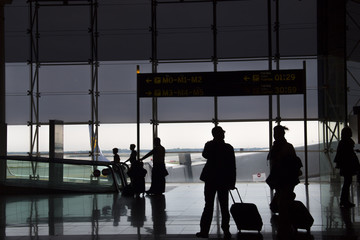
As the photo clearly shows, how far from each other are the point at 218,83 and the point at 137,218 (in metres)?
5.87

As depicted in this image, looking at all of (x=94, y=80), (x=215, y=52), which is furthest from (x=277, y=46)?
(x=94, y=80)

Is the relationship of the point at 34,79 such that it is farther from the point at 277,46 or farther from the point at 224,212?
the point at 224,212

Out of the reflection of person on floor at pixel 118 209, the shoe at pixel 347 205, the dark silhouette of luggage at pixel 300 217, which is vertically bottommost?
the reflection of person on floor at pixel 118 209

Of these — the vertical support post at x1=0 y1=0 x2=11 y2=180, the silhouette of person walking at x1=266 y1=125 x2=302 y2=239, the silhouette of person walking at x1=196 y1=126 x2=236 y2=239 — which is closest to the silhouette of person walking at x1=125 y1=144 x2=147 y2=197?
the vertical support post at x1=0 y1=0 x2=11 y2=180

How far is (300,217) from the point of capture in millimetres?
6848

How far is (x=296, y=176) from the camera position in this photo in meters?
6.51

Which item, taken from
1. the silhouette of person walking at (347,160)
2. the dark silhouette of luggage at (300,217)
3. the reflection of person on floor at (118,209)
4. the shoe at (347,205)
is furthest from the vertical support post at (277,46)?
the dark silhouette of luggage at (300,217)

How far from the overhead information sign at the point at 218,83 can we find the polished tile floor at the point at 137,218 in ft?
8.33

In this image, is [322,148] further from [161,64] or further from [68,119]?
[68,119]

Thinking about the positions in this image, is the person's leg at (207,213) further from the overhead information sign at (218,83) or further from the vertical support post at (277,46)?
the vertical support post at (277,46)

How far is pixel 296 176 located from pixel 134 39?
11.6 meters

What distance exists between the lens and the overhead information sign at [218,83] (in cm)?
1355

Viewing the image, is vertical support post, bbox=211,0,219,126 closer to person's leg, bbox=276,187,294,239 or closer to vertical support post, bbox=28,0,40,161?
vertical support post, bbox=28,0,40,161

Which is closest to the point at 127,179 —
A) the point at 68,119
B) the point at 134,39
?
the point at 68,119
